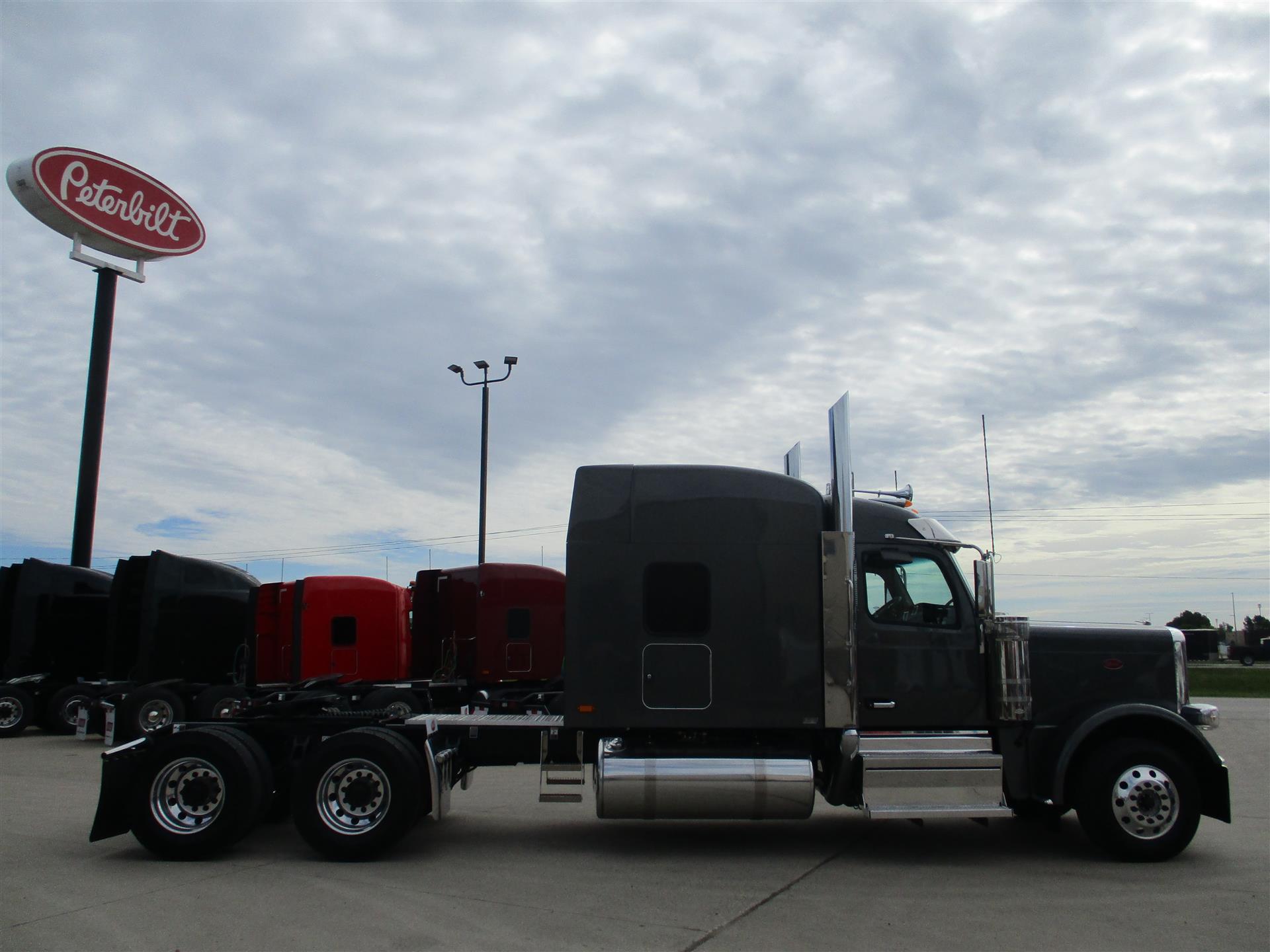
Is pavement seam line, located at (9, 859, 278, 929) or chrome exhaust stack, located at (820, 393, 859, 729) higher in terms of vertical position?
chrome exhaust stack, located at (820, 393, 859, 729)

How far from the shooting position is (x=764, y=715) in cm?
823

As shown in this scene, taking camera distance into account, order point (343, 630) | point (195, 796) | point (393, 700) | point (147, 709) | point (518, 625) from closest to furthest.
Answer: point (195, 796) < point (393, 700) < point (147, 709) < point (518, 625) < point (343, 630)

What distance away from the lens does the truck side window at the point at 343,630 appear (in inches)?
692

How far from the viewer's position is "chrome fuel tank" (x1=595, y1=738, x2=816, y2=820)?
26.1 feet

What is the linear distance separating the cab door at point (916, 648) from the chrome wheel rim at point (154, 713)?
12846mm

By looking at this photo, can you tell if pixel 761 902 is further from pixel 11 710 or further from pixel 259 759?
pixel 11 710

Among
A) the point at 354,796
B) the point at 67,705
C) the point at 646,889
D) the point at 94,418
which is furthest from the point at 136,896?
the point at 94,418

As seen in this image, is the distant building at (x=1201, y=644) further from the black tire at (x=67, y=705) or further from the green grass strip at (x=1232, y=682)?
the black tire at (x=67, y=705)

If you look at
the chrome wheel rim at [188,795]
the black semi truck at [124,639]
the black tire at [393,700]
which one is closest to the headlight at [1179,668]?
the chrome wheel rim at [188,795]

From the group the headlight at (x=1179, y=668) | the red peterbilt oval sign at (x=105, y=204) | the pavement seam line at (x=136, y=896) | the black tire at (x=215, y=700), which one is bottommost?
the pavement seam line at (x=136, y=896)

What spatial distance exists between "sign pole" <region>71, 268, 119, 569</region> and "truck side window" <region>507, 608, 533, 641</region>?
14.0 m

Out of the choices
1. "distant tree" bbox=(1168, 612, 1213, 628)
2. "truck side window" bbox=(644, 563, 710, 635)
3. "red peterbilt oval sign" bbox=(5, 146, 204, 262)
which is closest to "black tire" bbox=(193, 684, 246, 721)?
"truck side window" bbox=(644, 563, 710, 635)

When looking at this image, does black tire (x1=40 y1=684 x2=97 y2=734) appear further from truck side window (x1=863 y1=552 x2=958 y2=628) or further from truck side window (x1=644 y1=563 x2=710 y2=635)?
truck side window (x1=863 y1=552 x2=958 y2=628)

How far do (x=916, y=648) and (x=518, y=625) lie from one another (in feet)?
32.2
